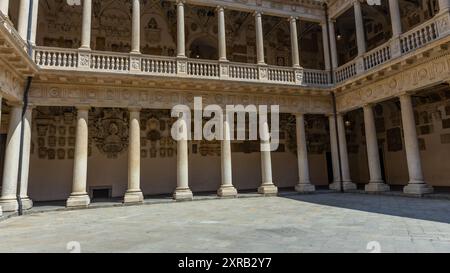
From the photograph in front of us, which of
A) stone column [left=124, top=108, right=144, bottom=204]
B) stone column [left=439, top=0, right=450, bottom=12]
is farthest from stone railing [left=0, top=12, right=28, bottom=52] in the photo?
stone column [left=439, top=0, right=450, bottom=12]

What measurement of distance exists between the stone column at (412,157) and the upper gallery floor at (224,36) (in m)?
1.90

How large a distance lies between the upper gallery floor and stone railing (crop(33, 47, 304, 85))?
38 mm

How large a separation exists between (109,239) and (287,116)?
13.9 metres

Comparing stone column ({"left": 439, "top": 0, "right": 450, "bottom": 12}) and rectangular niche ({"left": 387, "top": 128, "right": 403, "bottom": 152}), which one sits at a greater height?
stone column ({"left": 439, "top": 0, "right": 450, "bottom": 12})

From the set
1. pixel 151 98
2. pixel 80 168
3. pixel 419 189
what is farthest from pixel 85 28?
pixel 419 189

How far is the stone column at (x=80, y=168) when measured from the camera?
34.3 ft

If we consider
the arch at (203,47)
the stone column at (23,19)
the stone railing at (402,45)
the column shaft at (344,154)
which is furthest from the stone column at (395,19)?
the stone column at (23,19)

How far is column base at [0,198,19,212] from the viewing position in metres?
9.13

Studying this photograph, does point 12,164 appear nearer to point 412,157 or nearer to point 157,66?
point 157,66

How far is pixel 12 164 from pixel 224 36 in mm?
9297

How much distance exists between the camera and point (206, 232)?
5637mm

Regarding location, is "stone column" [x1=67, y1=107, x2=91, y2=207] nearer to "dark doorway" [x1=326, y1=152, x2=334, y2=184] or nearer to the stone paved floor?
the stone paved floor
